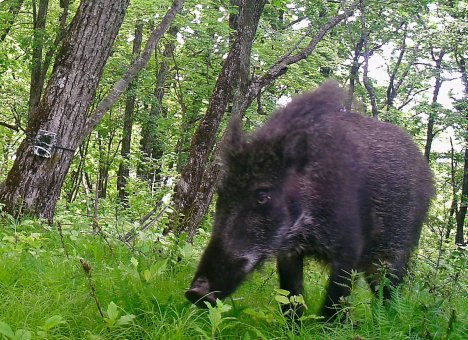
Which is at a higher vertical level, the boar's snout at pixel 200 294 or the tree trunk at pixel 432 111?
the tree trunk at pixel 432 111

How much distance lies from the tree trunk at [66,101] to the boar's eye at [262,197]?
12.1 feet

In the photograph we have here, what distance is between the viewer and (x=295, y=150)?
3854mm

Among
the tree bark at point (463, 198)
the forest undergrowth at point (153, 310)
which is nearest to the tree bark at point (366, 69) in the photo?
the tree bark at point (463, 198)

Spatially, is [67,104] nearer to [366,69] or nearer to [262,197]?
[262,197]

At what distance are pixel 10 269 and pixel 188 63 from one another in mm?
12974

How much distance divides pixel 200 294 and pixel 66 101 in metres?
4.19

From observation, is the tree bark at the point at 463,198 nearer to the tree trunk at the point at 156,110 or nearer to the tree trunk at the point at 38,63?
the tree trunk at the point at 156,110

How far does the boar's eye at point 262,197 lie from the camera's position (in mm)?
3674

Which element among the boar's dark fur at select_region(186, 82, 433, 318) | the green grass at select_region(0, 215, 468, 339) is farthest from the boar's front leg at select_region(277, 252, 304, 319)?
the green grass at select_region(0, 215, 468, 339)

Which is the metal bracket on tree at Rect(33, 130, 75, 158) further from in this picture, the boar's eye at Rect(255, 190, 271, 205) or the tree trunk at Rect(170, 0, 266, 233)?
the boar's eye at Rect(255, 190, 271, 205)

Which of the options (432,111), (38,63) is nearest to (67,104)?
(38,63)

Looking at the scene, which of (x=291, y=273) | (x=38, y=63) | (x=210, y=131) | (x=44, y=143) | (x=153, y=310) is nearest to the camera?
(x=153, y=310)

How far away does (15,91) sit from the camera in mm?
19812

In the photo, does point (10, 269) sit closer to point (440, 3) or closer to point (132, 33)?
point (132, 33)
